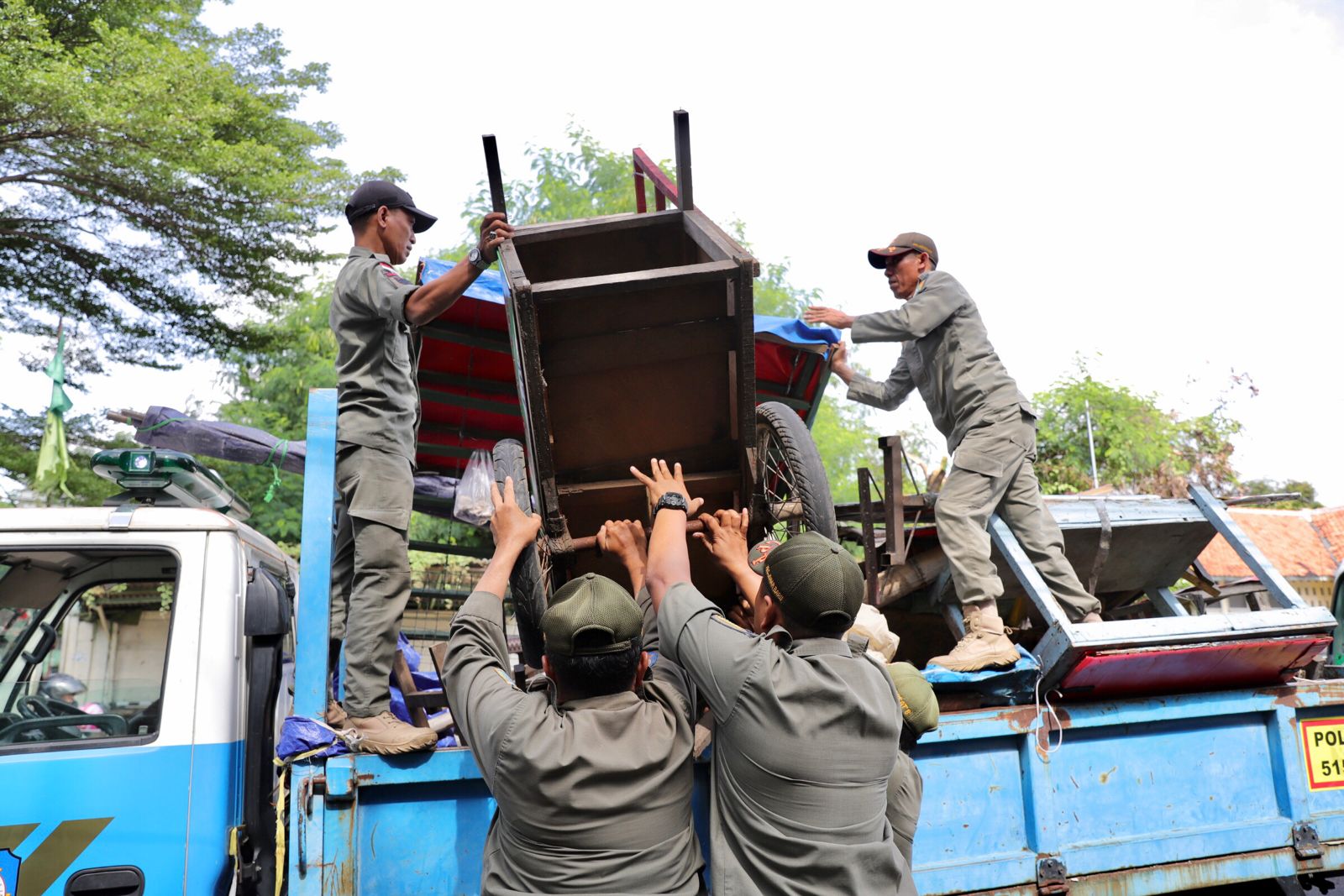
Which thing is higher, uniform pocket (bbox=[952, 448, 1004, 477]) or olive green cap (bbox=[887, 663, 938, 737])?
uniform pocket (bbox=[952, 448, 1004, 477])

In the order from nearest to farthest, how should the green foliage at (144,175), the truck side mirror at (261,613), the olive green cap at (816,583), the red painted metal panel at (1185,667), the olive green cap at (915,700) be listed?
the olive green cap at (816,583)
the olive green cap at (915,700)
the truck side mirror at (261,613)
the red painted metal panel at (1185,667)
the green foliage at (144,175)

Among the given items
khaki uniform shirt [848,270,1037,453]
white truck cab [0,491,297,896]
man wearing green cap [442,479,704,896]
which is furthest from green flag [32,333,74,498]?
khaki uniform shirt [848,270,1037,453]

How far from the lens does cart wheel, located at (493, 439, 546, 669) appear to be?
119 inches

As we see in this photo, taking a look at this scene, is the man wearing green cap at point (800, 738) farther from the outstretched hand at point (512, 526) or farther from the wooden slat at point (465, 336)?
the wooden slat at point (465, 336)

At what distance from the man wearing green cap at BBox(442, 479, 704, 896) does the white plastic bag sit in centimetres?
221

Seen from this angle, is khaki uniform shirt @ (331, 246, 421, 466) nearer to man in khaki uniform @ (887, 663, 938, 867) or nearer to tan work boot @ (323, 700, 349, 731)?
tan work boot @ (323, 700, 349, 731)

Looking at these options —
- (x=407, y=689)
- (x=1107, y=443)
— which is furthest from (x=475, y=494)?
(x=1107, y=443)

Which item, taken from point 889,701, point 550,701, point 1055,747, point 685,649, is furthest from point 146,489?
point 1055,747

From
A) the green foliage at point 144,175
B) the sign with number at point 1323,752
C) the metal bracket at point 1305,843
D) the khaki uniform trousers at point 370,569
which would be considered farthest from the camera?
the green foliage at point 144,175

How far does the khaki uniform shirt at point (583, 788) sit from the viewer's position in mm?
1993

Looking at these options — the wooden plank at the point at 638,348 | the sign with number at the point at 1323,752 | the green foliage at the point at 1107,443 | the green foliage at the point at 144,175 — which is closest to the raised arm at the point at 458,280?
the wooden plank at the point at 638,348

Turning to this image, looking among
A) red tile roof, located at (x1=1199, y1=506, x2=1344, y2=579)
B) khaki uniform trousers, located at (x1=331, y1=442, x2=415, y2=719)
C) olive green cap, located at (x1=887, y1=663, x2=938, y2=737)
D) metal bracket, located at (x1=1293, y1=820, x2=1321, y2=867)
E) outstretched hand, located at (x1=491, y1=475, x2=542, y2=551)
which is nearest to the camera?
olive green cap, located at (x1=887, y1=663, x2=938, y2=737)

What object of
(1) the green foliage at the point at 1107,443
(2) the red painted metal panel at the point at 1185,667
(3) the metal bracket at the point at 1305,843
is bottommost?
(3) the metal bracket at the point at 1305,843

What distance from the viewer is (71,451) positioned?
12.0 metres
